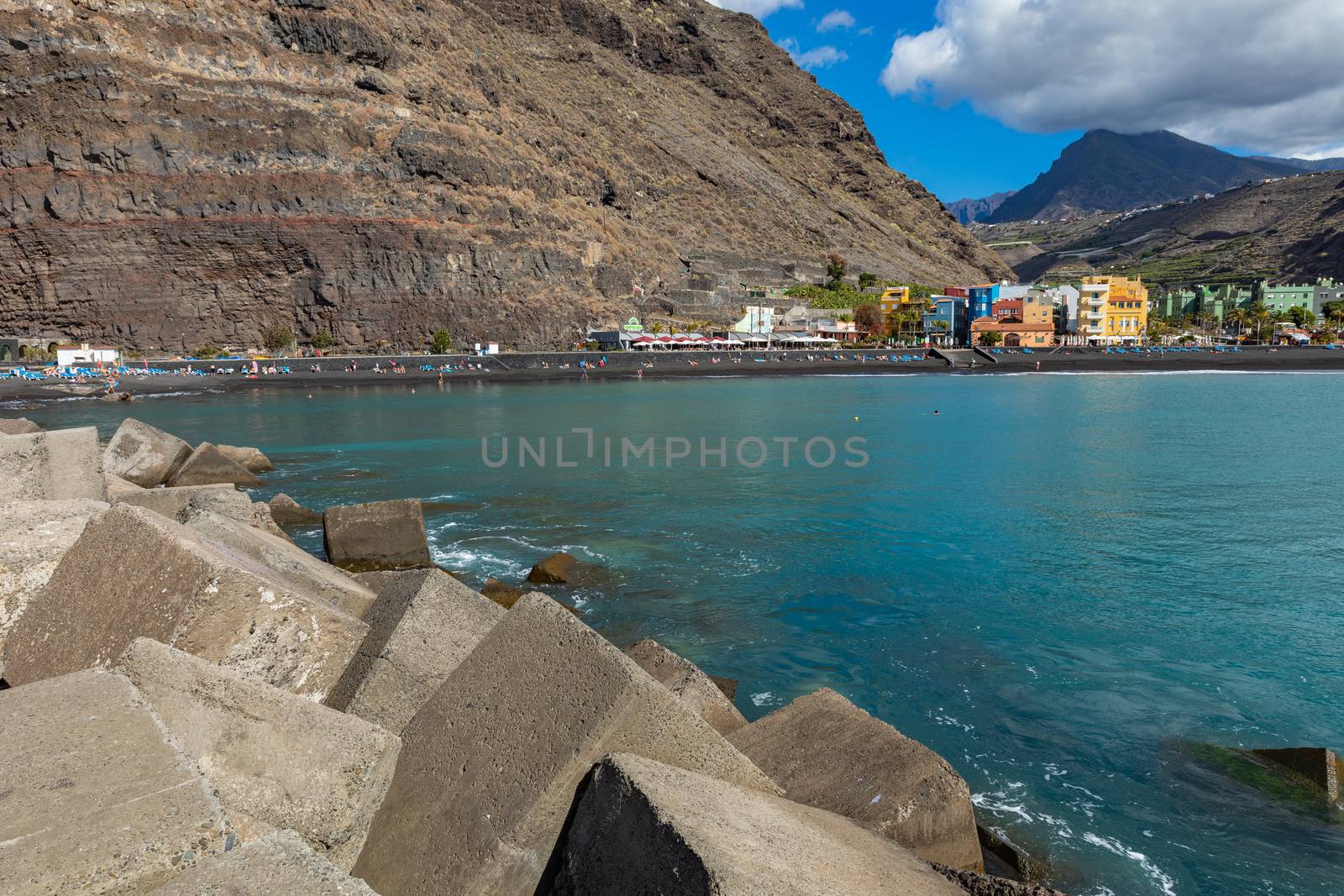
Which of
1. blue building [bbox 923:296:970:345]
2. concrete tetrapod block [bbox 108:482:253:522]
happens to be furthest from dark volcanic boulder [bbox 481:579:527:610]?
blue building [bbox 923:296:970:345]

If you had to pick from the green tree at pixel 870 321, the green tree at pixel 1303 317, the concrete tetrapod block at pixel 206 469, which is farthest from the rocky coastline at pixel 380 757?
the green tree at pixel 1303 317

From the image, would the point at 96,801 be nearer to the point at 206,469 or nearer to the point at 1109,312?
the point at 206,469

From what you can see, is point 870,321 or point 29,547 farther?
point 870,321

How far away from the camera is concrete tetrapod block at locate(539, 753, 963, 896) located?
2922 millimetres

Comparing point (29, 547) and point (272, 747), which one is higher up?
point (29, 547)

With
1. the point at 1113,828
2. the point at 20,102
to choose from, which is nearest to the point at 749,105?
the point at 20,102

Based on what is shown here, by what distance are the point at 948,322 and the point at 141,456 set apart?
338 feet

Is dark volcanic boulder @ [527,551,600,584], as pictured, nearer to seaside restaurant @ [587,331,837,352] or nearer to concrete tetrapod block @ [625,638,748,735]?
concrete tetrapod block @ [625,638,748,735]

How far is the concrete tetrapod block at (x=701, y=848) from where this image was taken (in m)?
2.92

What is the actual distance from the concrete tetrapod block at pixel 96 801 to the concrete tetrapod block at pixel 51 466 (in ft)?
16.7

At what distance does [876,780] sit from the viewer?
5336 millimetres

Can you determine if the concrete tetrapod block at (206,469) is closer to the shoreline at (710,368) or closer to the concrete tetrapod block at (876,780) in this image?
the concrete tetrapod block at (876,780)

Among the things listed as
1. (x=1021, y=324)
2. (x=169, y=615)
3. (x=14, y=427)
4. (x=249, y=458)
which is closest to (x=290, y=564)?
(x=169, y=615)

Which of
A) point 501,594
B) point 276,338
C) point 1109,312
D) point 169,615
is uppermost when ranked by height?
point 1109,312
